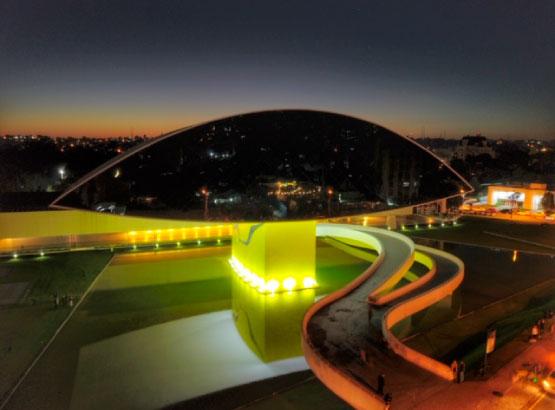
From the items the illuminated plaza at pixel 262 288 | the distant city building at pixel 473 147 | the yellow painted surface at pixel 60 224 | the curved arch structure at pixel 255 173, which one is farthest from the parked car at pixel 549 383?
the distant city building at pixel 473 147

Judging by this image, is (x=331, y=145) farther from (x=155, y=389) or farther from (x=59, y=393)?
(x=59, y=393)

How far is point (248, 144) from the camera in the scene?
977cm

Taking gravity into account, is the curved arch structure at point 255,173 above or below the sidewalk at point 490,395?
above

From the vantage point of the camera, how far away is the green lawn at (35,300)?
322 inches

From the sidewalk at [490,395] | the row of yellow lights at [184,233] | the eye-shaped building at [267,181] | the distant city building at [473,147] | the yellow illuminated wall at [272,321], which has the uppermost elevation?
the distant city building at [473,147]

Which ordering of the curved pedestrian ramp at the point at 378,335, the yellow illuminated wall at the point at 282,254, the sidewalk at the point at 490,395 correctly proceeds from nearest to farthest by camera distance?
the sidewalk at the point at 490,395 < the curved pedestrian ramp at the point at 378,335 < the yellow illuminated wall at the point at 282,254

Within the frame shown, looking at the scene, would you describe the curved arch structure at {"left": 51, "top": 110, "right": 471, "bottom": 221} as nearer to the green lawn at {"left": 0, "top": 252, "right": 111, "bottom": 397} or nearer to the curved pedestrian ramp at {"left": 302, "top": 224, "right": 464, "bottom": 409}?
the curved pedestrian ramp at {"left": 302, "top": 224, "right": 464, "bottom": 409}

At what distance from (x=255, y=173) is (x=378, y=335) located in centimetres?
429

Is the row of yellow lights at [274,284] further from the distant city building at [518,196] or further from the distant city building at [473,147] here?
the distant city building at [473,147]

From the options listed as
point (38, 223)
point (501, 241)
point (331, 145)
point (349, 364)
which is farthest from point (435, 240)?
point (38, 223)

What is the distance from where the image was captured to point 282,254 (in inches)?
399

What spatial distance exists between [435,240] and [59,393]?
1361cm

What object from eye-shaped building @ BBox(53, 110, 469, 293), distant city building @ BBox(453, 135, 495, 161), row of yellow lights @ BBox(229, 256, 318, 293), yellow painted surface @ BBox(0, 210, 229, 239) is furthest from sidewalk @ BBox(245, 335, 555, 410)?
distant city building @ BBox(453, 135, 495, 161)

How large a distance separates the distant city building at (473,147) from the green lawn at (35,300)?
48227 millimetres
